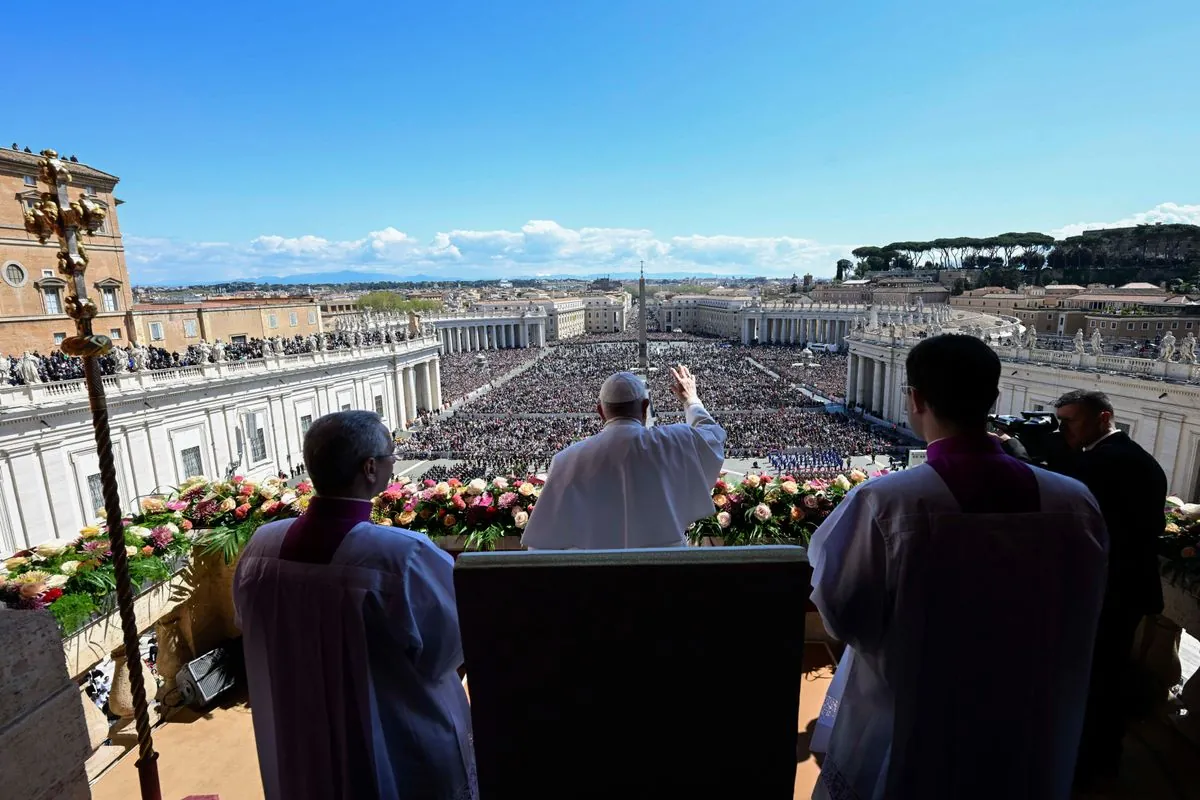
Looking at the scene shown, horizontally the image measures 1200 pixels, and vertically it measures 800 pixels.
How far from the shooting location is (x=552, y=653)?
1799 millimetres

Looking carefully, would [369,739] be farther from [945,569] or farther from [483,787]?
[945,569]

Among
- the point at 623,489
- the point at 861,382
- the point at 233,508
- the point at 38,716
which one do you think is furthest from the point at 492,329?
the point at 38,716

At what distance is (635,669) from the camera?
1.82 meters

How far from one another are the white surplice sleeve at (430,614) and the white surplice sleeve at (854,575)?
1331 millimetres

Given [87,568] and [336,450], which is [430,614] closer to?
[336,450]

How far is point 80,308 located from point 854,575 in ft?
11.6

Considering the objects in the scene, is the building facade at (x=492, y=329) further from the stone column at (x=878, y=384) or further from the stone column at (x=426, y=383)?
the stone column at (x=878, y=384)

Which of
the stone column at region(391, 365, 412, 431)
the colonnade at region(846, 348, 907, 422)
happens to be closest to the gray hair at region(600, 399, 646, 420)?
the stone column at region(391, 365, 412, 431)

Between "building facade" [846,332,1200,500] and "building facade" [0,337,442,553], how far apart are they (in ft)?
87.8

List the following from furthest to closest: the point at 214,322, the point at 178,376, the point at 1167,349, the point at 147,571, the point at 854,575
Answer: the point at 214,322 < the point at 178,376 < the point at 1167,349 < the point at 147,571 < the point at 854,575

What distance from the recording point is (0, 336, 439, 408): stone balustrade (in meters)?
16.6

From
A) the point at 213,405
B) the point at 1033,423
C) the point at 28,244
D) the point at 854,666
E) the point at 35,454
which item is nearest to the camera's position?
the point at 854,666

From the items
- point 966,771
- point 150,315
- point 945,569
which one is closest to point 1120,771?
point 966,771

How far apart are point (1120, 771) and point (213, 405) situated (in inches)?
1015
